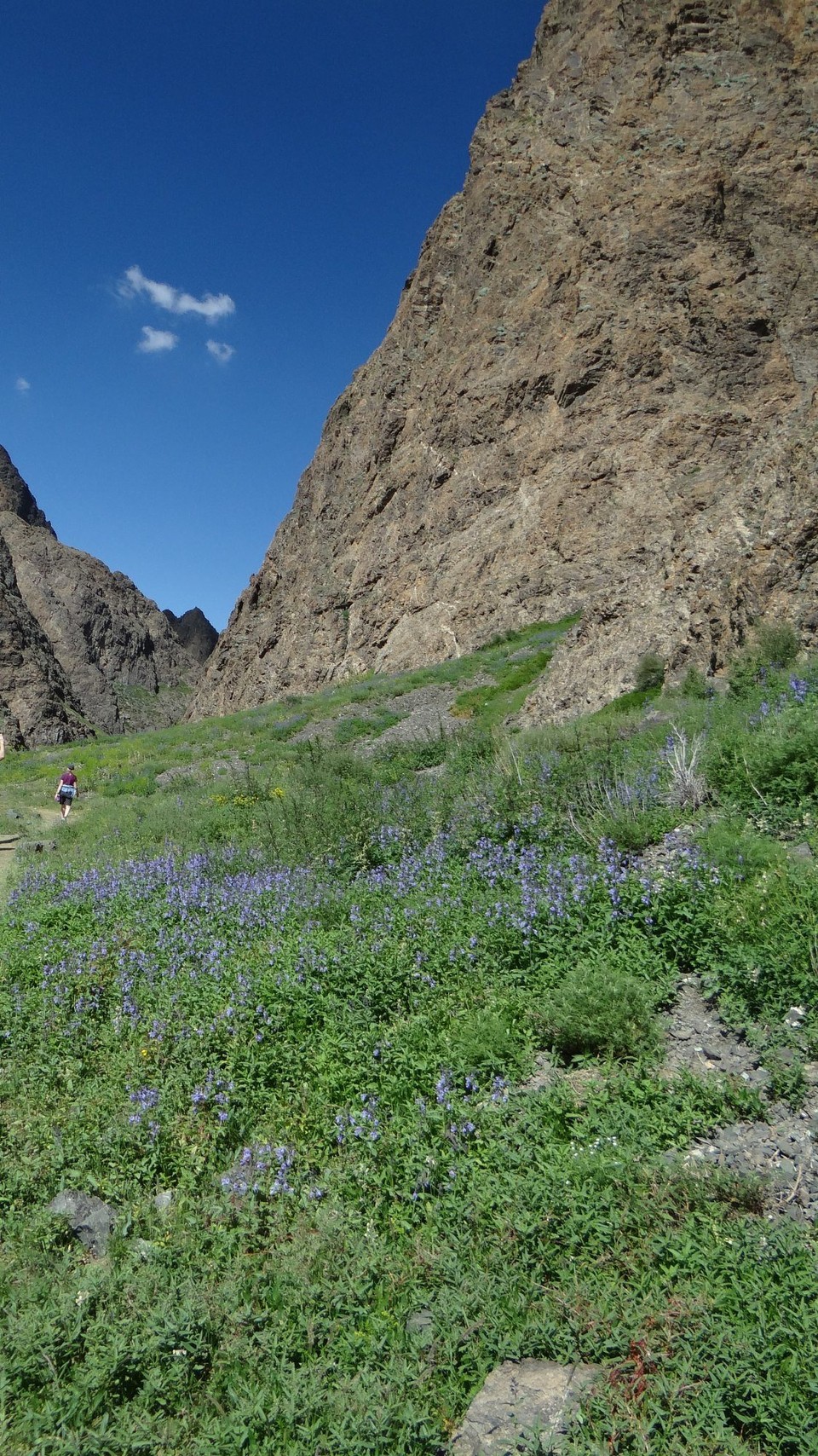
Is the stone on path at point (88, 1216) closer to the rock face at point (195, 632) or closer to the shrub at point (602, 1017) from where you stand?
the shrub at point (602, 1017)

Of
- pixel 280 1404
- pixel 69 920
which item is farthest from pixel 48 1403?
pixel 69 920

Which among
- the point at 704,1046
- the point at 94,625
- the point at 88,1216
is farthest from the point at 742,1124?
the point at 94,625

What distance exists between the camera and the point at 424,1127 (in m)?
3.60

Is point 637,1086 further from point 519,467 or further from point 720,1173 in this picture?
point 519,467

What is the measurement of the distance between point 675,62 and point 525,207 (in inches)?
325

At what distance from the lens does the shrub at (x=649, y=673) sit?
12.2 m

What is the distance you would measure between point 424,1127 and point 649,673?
9.83m

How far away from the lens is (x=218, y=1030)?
4668mm

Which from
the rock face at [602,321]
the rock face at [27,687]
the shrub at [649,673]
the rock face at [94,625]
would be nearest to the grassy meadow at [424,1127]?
the shrub at [649,673]

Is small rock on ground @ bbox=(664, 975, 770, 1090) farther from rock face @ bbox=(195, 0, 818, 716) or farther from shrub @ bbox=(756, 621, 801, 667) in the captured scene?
rock face @ bbox=(195, 0, 818, 716)

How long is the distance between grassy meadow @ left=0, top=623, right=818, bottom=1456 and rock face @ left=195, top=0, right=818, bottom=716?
21.9 metres

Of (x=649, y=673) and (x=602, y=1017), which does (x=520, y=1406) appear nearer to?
(x=602, y=1017)

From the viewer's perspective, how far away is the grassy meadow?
2535 millimetres

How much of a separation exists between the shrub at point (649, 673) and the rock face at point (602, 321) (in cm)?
1445
